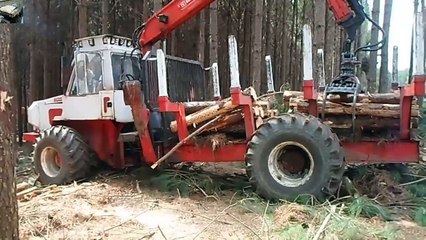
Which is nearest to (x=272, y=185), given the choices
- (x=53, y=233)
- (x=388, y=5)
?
(x=53, y=233)

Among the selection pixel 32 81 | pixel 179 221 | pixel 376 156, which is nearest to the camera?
pixel 179 221

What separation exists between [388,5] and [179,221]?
1037 centimetres

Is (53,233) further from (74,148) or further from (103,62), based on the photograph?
(103,62)

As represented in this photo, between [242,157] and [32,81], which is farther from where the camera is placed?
[32,81]

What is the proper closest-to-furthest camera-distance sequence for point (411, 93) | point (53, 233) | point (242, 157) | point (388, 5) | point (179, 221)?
point (53, 233) < point (179, 221) < point (411, 93) < point (242, 157) < point (388, 5)

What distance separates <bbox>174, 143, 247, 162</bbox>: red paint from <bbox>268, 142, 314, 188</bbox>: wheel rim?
1.78 feet

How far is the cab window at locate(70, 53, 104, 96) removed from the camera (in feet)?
24.4

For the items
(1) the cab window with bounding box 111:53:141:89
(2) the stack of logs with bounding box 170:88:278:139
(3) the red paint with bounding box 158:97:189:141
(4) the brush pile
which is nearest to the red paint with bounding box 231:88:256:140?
(2) the stack of logs with bounding box 170:88:278:139

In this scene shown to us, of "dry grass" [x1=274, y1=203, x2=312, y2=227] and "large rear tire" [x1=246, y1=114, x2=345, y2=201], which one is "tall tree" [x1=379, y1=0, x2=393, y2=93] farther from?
"dry grass" [x1=274, y1=203, x2=312, y2=227]

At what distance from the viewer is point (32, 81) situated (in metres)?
15.2

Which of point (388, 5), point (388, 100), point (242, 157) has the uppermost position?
point (388, 5)

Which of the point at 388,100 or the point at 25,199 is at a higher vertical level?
the point at 388,100

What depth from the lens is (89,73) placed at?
750 centimetres

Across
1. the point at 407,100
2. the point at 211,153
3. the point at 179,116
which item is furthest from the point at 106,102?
the point at 407,100
